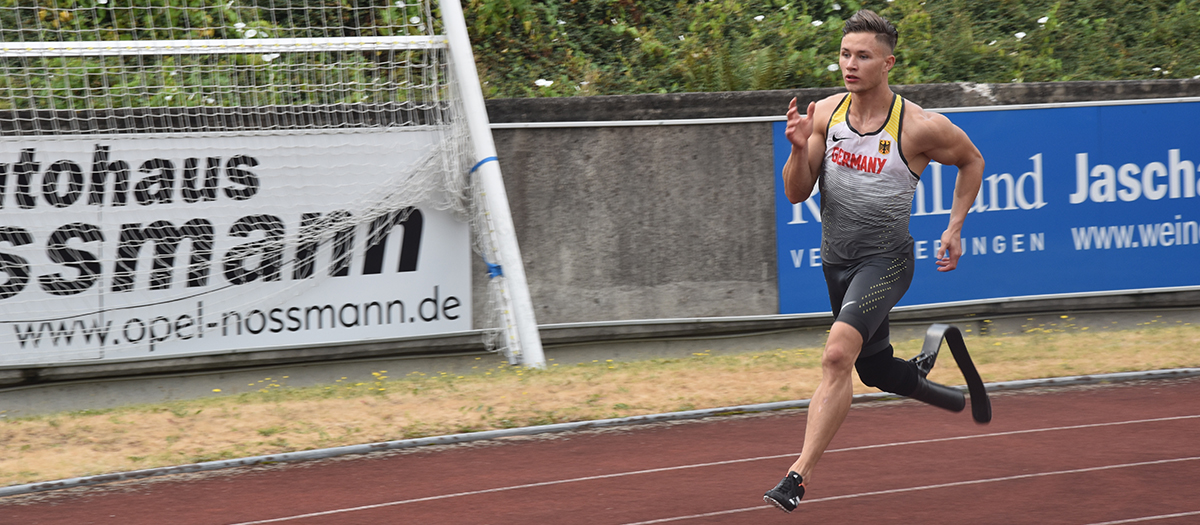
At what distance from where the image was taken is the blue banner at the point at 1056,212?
10672 millimetres

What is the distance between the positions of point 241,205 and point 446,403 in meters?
3.00

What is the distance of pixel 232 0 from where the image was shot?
1216cm

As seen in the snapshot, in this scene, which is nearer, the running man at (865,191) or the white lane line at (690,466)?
the running man at (865,191)

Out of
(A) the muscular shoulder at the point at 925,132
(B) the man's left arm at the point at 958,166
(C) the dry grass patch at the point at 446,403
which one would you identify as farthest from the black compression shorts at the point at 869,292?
(C) the dry grass patch at the point at 446,403

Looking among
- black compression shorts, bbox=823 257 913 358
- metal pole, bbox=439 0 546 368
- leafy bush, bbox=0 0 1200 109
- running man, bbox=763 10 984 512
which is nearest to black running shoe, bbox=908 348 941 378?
running man, bbox=763 10 984 512

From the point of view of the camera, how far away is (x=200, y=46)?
365 inches

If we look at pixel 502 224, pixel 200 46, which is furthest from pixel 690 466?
pixel 200 46

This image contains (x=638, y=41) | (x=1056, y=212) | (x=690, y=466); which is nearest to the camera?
(x=690, y=466)

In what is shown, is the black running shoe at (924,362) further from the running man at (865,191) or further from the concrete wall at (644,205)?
the concrete wall at (644,205)

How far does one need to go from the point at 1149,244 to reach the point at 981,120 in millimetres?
2155

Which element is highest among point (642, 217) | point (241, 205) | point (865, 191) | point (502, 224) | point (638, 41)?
point (638, 41)

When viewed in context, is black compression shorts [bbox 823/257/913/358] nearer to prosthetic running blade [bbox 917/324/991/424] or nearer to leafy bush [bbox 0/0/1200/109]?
prosthetic running blade [bbox 917/324/991/424]

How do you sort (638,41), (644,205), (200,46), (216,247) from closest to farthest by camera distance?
(200,46)
(216,247)
(644,205)
(638,41)

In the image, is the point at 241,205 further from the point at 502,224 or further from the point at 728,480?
the point at 728,480
